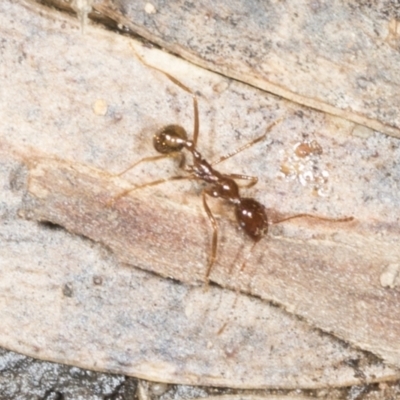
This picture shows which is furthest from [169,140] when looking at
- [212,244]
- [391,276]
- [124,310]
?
[391,276]

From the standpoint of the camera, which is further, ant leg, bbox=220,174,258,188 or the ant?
ant leg, bbox=220,174,258,188

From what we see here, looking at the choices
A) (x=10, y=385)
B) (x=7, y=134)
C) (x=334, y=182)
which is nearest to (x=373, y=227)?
(x=334, y=182)

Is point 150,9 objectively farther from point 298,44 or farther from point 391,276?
point 391,276

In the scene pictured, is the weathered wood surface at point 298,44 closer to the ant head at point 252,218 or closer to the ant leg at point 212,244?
the ant head at point 252,218

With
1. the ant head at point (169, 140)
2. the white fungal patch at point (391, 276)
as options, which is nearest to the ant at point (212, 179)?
the ant head at point (169, 140)

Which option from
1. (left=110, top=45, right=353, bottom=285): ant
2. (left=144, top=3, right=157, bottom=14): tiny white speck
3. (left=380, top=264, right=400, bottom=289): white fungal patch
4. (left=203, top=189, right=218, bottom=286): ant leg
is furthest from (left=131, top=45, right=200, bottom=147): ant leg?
(left=380, top=264, right=400, bottom=289): white fungal patch

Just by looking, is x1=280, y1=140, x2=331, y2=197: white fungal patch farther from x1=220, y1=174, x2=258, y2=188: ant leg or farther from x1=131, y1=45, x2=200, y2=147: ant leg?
x1=131, y1=45, x2=200, y2=147: ant leg

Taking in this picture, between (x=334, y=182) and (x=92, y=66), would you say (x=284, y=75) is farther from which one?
(x=92, y=66)
